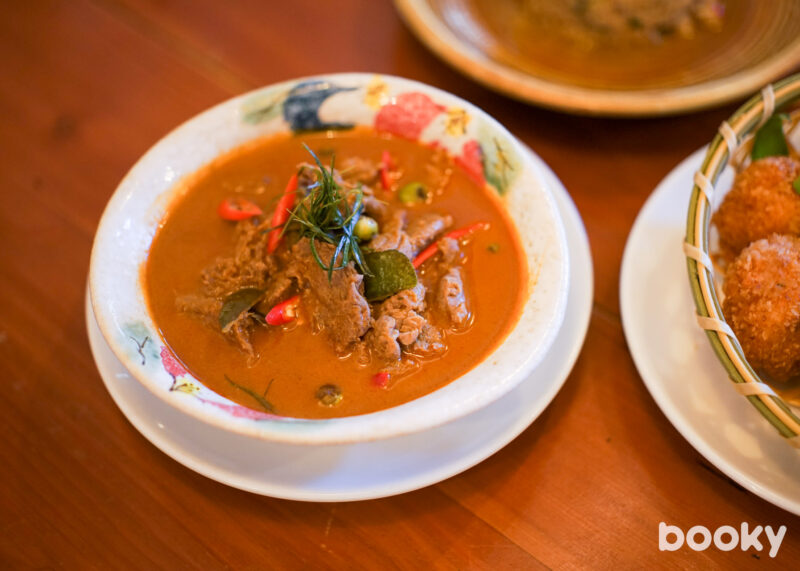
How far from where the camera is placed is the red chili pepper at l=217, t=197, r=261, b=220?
2.27 m

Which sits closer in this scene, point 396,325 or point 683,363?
point 396,325

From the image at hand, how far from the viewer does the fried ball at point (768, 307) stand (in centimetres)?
191

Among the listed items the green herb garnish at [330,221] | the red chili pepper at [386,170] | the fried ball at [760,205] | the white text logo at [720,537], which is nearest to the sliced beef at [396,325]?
the green herb garnish at [330,221]

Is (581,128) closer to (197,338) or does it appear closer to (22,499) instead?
(197,338)

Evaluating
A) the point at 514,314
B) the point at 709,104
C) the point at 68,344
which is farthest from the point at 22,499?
the point at 709,104

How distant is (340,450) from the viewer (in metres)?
1.91

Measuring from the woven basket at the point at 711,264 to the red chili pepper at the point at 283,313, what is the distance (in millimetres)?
1223

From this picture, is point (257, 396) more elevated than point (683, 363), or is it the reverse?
point (683, 363)

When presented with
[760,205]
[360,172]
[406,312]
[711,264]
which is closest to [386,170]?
[360,172]

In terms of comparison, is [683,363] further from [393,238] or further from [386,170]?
[386,170]

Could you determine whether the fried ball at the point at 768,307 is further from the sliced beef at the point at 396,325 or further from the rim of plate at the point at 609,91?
the sliced beef at the point at 396,325

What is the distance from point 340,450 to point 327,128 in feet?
4.06

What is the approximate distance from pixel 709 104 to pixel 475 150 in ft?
3.26

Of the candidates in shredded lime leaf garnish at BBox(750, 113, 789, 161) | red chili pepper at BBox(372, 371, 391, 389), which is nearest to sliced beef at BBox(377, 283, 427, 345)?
red chili pepper at BBox(372, 371, 391, 389)
